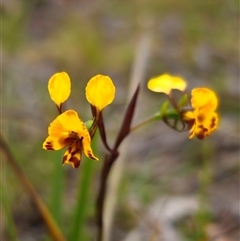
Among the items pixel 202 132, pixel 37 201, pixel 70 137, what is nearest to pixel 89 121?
pixel 70 137

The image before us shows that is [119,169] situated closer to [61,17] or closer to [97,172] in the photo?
[97,172]

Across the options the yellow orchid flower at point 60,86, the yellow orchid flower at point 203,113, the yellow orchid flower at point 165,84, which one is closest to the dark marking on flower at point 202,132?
the yellow orchid flower at point 203,113

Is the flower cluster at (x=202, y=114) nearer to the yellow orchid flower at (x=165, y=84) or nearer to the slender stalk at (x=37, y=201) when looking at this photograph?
the yellow orchid flower at (x=165, y=84)

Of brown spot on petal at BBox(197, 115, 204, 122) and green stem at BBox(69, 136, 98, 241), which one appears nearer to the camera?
brown spot on petal at BBox(197, 115, 204, 122)

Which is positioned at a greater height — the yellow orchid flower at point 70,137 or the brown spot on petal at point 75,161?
the yellow orchid flower at point 70,137

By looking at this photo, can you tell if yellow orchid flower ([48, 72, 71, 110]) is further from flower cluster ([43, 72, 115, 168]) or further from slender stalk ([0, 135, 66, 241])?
slender stalk ([0, 135, 66, 241])

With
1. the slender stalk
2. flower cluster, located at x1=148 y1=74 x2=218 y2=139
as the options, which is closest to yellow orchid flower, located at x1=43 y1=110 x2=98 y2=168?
flower cluster, located at x1=148 y1=74 x2=218 y2=139

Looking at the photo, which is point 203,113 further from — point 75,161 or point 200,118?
point 75,161

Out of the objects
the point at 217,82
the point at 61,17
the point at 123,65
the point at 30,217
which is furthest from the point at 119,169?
the point at 61,17
